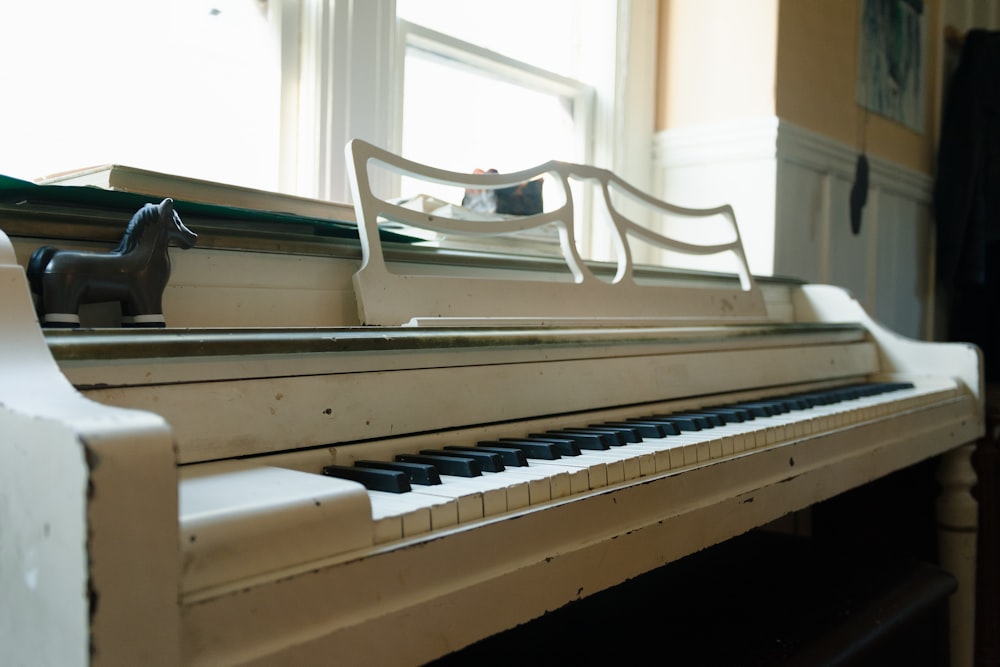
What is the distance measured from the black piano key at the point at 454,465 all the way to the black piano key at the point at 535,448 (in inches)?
4.6

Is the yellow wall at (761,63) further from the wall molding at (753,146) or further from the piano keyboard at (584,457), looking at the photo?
the piano keyboard at (584,457)

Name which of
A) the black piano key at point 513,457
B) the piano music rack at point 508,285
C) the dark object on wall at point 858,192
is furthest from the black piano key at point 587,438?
the dark object on wall at point 858,192

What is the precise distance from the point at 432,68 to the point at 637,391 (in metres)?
1.29

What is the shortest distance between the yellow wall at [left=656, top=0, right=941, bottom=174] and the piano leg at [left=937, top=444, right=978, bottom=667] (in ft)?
4.22

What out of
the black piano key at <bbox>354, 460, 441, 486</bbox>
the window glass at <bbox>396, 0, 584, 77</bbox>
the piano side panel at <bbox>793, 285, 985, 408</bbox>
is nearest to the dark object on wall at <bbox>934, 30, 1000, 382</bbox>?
the piano side panel at <bbox>793, 285, 985, 408</bbox>

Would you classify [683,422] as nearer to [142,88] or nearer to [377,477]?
[377,477]

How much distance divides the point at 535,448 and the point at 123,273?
537 mm

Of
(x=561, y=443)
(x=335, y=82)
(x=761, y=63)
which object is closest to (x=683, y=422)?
(x=561, y=443)

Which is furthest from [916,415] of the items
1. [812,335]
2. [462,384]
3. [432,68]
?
[432,68]

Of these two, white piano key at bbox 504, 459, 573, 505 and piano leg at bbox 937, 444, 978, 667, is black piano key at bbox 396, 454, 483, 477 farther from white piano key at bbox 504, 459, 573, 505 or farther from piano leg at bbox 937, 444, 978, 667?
piano leg at bbox 937, 444, 978, 667

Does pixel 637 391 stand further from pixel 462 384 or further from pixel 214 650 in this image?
pixel 214 650

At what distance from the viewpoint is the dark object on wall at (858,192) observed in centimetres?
340

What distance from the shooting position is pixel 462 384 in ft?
3.90

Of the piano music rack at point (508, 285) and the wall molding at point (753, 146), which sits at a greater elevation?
the wall molding at point (753, 146)
